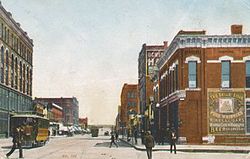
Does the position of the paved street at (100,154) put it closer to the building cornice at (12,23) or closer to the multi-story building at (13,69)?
the multi-story building at (13,69)

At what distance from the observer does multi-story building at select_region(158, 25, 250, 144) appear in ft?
149

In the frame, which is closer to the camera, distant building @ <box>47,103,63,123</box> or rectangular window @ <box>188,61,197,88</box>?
rectangular window @ <box>188,61,197,88</box>

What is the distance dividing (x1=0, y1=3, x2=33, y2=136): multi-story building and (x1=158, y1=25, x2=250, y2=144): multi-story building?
3360 centimetres

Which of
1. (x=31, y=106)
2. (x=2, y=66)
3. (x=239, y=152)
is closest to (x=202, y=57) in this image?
(x=239, y=152)

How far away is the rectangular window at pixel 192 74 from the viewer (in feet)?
151

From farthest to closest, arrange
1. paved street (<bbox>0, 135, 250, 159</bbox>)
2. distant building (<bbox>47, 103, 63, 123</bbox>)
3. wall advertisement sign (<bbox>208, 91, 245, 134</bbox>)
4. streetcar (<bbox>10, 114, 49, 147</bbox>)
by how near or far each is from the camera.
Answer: distant building (<bbox>47, 103, 63, 123</bbox>)
wall advertisement sign (<bbox>208, 91, 245, 134</bbox>)
streetcar (<bbox>10, 114, 49, 147</bbox>)
paved street (<bbox>0, 135, 250, 159</bbox>)

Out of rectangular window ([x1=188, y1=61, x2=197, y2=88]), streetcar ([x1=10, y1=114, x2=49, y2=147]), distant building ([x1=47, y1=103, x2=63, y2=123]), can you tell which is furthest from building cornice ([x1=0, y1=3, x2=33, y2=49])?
distant building ([x1=47, y1=103, x2=63, y2=123])

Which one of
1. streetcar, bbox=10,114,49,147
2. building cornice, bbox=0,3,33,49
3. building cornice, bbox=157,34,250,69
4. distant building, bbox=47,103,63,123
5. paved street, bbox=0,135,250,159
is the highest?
building cornice, bbox=0,3,33,49

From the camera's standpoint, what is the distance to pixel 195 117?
45.6 metres

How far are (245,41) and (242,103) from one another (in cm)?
517

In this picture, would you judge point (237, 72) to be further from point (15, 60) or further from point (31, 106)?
point (31, 106)

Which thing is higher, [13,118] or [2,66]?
[2,66]

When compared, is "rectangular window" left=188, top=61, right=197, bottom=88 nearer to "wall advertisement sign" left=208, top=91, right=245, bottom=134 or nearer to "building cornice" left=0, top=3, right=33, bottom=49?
"wall advertisement sign" left=208, top=91, right=245, bottom=134

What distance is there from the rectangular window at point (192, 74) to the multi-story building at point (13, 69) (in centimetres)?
3355
